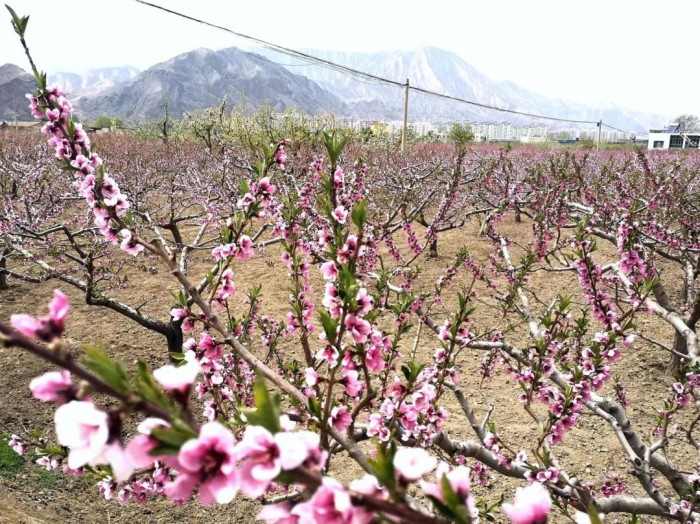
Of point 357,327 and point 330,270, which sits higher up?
point 330,270

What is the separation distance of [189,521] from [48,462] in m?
1.56

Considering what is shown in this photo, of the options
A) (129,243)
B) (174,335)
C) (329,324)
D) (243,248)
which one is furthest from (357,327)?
(174,335)

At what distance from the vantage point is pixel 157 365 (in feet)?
20.1

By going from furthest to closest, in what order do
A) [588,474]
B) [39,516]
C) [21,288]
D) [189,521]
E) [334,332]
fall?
[21,288], [588,474], [189,521], [39,516], [334,332]

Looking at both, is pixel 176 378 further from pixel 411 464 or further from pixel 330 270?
pixel 330 270

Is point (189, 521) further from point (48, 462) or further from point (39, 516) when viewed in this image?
point (48, 462)

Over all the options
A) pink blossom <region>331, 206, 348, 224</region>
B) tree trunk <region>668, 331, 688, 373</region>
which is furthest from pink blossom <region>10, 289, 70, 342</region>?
tree trunk <region>668, 331, 688, 373</region>

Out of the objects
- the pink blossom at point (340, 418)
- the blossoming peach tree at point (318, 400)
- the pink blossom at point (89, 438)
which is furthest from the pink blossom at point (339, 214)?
the pink blossom at point (89, 438)

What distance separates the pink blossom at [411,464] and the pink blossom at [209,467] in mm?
254

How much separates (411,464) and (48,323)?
0.60 metres

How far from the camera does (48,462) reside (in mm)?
2842

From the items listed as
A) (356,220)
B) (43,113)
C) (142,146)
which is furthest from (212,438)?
(142,146)

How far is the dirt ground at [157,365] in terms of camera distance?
13.0ft

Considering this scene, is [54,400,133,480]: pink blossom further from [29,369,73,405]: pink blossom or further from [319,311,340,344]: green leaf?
[319,311,340,344]: green leaf
